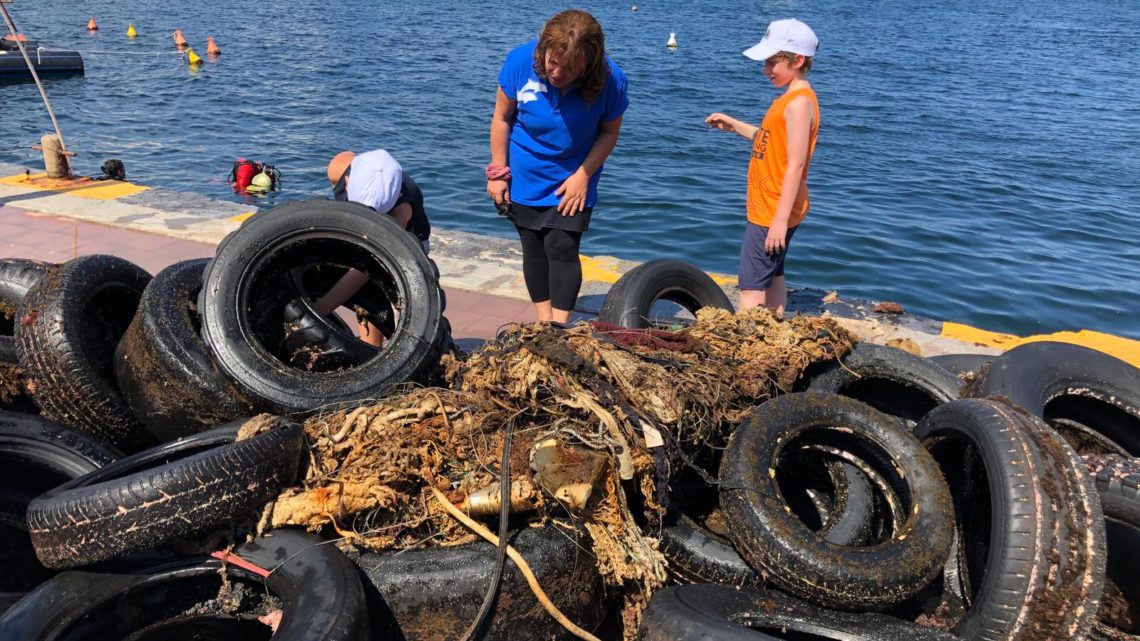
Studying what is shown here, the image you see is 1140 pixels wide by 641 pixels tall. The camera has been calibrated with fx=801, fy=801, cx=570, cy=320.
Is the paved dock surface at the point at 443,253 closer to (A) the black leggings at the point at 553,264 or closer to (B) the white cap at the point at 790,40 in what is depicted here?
(A) the black leggings at the point at 553,264

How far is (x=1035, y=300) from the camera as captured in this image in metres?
10.6

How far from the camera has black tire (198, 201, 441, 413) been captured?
386cm

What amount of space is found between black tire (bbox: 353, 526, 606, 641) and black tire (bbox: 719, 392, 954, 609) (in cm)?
78

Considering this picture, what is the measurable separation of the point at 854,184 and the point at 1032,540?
13.6m

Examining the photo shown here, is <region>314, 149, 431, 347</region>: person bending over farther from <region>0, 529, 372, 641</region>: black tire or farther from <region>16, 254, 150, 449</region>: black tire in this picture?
<region>0, 529, 372, 641</region>: black tire

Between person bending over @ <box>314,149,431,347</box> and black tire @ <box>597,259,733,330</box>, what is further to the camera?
black tire @ <box>597,259,733,330</box>

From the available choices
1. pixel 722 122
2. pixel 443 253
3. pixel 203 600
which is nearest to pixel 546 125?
pixel 722 122

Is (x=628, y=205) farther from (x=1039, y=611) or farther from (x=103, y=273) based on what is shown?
(x=1039, y=611)

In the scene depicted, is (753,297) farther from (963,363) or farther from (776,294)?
(963,363)

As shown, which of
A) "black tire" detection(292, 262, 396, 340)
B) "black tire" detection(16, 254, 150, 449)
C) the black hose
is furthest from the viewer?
"black tire" detection(292, 262, 396, 340)

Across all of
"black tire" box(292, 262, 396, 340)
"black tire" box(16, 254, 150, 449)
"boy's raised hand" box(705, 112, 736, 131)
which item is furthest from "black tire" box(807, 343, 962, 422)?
"black tire" box(16, 254, 150, 449)

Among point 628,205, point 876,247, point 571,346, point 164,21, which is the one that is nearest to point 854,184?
point 876,247

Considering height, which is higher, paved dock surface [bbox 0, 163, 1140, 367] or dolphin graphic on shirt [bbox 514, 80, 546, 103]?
dolphin graphic on shirt [bbox 514, 80, 546, 103]

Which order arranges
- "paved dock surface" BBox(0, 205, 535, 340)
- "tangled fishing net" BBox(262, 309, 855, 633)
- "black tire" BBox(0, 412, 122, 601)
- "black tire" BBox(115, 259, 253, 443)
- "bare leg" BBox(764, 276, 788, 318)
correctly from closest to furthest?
"tangled fishing net" BBox(262, 309, 855, 633), "black tire" BBox(0, 412, 122, 601), "black tire" BBox(115, 259, 253, 443), "bare leg" BBox(764, 276, 788, 318), "paved dock surface" BBox(0, 205, 535, 340)
